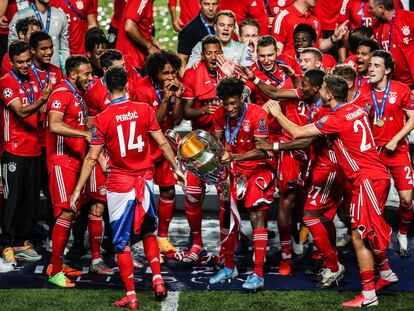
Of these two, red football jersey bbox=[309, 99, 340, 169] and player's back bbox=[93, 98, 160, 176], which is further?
red football jersey bbox=[309, 99, 340, 169]

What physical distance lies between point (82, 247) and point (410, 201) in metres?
3.44

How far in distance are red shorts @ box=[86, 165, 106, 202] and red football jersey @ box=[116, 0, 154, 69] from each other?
2.07 metres

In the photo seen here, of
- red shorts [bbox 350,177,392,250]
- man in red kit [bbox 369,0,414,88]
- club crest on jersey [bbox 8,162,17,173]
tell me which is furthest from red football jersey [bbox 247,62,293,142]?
club crest on jersey [bbox 8,162,17,173]

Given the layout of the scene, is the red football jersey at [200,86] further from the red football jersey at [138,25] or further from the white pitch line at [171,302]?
the white pitch line at [171,302]

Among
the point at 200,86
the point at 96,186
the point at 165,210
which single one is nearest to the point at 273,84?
the point at 200,86

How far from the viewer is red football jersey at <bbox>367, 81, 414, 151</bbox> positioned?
32.0 ft

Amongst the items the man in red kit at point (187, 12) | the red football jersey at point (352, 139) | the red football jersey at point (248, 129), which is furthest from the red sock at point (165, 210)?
the man in red kit at point (187, 12)

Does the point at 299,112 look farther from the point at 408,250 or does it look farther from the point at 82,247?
the point at 82,247

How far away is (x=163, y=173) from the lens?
9906 mm

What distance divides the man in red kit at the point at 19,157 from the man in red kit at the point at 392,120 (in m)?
3.38

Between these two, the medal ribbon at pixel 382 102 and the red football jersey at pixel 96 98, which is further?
the medal ribbon at pixel 382 102

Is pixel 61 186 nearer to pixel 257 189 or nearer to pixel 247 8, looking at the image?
pixel 257 189

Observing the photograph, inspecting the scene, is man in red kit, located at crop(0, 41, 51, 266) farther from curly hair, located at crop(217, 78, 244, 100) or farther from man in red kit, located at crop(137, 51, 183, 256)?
curly hair, located at crop(217, 78, 244, 100)

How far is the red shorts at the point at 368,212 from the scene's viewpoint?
333 inches
